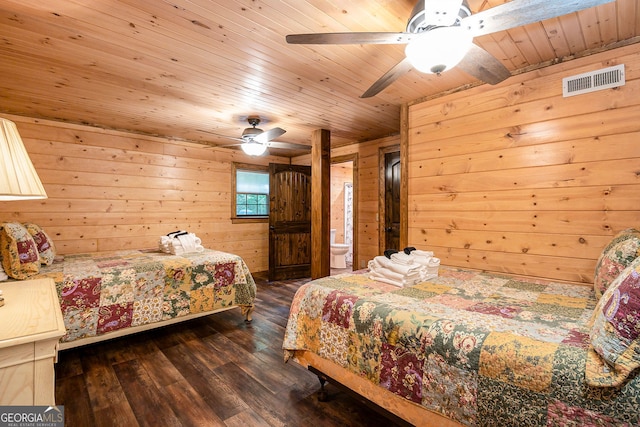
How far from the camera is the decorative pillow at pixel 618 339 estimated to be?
94 centimetres

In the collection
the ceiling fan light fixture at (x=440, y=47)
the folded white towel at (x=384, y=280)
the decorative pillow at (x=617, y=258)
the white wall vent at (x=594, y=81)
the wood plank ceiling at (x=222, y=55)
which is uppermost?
the wood plank ceiling at (x=222, y=55)

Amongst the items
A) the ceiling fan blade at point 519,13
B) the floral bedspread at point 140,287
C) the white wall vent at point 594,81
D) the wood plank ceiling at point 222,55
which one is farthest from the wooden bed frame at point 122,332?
the white wall vent at point 594,81

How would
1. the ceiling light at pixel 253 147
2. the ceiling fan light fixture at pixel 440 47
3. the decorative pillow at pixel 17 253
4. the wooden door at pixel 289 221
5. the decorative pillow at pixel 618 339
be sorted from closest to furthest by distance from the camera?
1. the decorative pillow at pixel 618 339
2. the ceiling fan light fixture at pixel 440 47
3. the decorative pillow at pixel 17 253
4. the ceiling light at pixel 253 147
5. the wooden door at pixel 289 221

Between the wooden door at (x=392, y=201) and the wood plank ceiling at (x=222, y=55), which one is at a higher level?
the wood plank ceiling at (x=222, y=55)

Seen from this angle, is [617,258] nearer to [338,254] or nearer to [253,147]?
[253,147]

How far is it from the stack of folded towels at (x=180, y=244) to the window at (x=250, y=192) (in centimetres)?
168

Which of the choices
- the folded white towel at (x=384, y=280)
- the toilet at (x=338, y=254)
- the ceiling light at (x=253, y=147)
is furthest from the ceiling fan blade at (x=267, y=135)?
the toilet at (x=338, y=254)

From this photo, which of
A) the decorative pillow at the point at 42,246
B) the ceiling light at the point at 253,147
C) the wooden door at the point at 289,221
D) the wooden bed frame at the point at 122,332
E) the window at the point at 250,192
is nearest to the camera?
the wooden bed frame at the point at 122,332

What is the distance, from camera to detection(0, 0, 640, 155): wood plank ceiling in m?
1.76

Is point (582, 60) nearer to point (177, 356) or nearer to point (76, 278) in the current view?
point (177, 356)

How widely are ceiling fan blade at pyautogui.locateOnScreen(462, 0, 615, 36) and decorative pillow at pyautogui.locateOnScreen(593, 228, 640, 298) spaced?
1199 mm

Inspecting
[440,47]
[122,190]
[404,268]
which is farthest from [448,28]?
[122,190]

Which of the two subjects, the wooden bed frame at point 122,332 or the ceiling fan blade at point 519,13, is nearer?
the ceiling fan blade at point 519,13

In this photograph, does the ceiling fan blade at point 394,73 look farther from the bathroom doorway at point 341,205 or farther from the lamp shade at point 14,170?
the bathroom doorway at point 341,205
